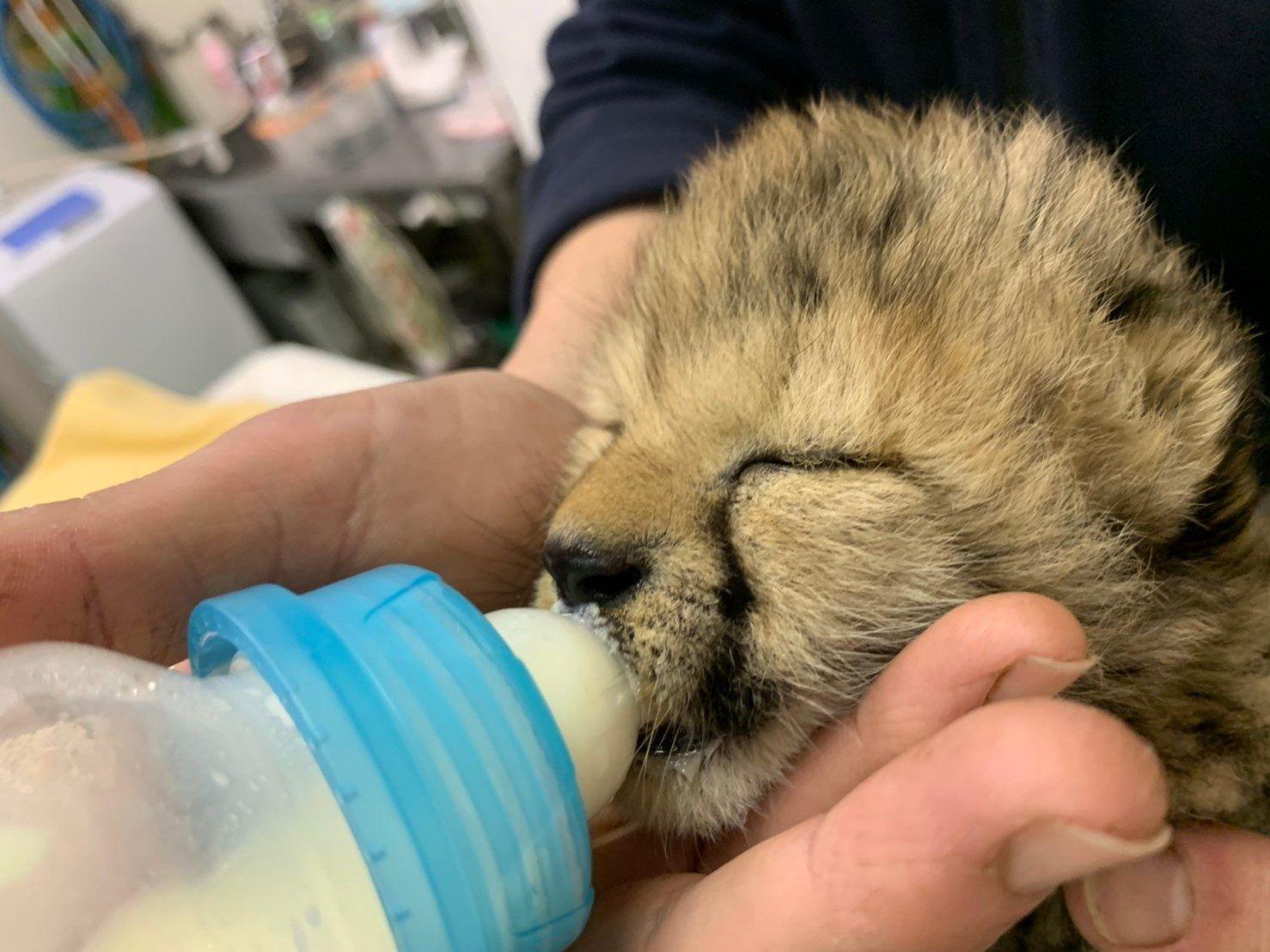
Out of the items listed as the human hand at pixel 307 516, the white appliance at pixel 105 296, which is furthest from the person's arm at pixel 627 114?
the white appliance at pixel 105 296

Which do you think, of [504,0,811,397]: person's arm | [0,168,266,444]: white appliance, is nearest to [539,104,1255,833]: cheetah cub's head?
[504,0,811,397]: person's arm

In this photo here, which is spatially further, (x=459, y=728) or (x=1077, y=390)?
(x=1077, y=390)

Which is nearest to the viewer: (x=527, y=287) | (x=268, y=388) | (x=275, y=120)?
(x=527, y=287)

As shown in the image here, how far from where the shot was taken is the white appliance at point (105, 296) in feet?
7.63

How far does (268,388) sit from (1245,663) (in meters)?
1.92

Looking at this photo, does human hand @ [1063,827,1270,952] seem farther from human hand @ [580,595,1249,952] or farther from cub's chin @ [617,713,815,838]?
cub's chin @ [617,713,815,838]

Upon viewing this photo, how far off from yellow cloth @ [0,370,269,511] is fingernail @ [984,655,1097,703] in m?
1.23

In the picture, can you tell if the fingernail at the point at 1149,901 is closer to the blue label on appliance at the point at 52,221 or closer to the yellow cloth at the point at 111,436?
the yellow cloth at the point at 111,436

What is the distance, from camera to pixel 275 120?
8.65ft

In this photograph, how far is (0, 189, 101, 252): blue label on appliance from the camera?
7.79 ft

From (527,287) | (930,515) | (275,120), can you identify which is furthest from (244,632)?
(275,120)

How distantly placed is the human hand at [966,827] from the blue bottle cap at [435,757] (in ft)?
0.33

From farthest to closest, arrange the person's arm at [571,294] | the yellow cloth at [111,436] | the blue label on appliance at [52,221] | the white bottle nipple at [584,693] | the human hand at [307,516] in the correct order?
the blue label on appliance at [52,221] < the yellow cloth at [111,436] < the person's arm at [571,294] < the human hand at [307,516] < the white bottle nipple at [584,693]

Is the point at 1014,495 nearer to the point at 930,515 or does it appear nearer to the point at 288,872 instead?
the point at 930,515
